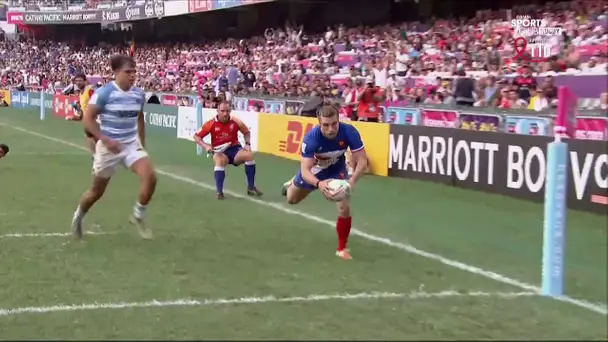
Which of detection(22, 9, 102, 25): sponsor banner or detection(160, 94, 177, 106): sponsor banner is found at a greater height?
detection(22, 9, 102, 25): sponsor banner

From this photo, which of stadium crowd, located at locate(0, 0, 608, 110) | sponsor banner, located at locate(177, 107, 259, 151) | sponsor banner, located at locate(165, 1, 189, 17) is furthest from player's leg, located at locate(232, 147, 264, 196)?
sponsor banner, located at locate(165, 1, 189, 17)

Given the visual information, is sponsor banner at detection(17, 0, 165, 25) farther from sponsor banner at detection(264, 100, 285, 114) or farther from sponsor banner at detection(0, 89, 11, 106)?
sponsor banner at detection(264, 100, 285, 114)

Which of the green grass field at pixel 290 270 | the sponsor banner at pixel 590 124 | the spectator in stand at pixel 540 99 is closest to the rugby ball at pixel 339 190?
the green grass field at pixel 290 270

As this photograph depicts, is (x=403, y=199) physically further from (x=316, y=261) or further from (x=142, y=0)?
(x=142, y=0)

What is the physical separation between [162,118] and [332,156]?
21709mm

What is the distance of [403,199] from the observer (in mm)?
12531

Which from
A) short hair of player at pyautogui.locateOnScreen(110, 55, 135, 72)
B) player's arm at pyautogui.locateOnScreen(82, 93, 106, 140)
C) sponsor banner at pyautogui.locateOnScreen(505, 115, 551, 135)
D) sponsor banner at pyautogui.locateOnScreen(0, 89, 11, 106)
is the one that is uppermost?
short hair of player at pyautogui.locateOnScreen(110, 55, 135, 72)

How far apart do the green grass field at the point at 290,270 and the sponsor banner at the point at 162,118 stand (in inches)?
561

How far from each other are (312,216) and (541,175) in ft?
10.8

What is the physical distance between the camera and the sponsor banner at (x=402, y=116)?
17.0 m

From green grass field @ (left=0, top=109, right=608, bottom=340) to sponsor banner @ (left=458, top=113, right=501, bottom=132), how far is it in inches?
54.2

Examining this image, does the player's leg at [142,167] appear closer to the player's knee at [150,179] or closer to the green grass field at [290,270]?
the player's knee at [150,179]

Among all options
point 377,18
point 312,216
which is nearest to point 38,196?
point 312,216

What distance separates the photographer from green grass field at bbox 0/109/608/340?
4855 millimetres
